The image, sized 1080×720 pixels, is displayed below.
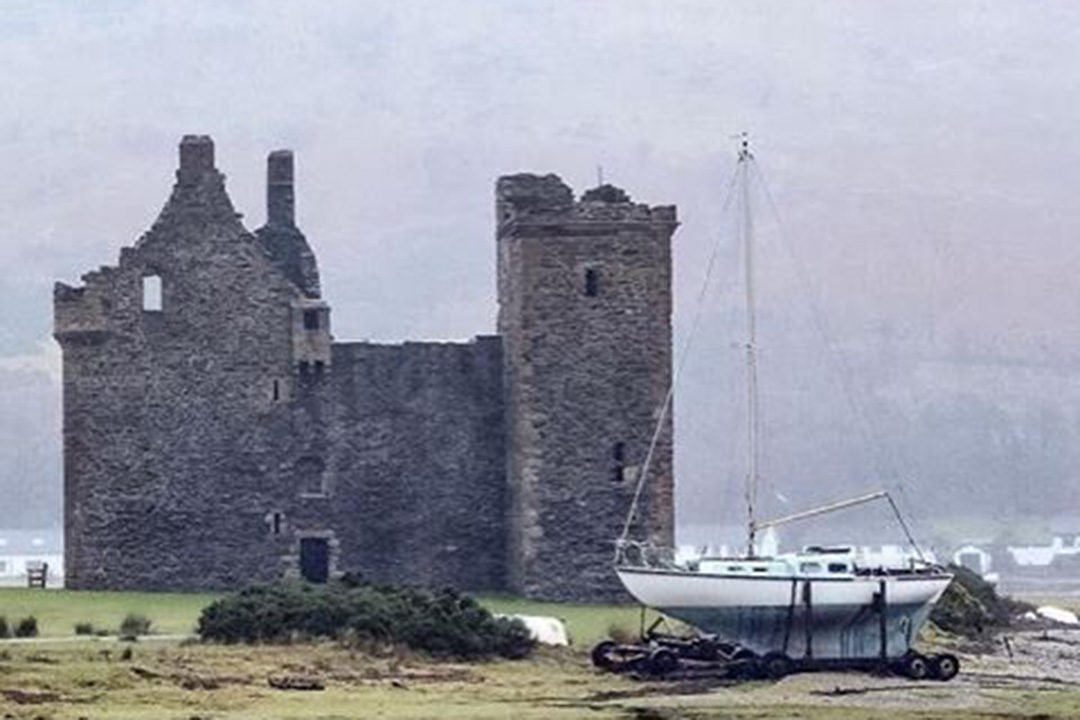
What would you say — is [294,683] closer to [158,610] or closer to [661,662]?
[661,662]

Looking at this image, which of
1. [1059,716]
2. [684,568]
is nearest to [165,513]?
[684,568]

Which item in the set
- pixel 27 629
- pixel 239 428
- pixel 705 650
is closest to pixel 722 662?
pixel 705 650

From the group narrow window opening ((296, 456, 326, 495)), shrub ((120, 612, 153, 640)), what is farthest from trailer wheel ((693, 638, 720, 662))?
narrow window opening ((296, 456, 326, 495))

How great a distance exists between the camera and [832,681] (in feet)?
164

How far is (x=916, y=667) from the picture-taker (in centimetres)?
5138

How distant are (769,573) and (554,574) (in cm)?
1375

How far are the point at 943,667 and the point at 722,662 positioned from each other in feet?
10.6

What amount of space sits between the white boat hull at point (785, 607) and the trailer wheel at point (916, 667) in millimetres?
436

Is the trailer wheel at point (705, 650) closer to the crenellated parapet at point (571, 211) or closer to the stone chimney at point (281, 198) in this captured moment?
the crenellated parapet at point (571, 211)

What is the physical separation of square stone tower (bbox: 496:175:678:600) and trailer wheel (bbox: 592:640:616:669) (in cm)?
1482

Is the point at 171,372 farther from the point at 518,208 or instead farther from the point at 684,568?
the point at 684,568

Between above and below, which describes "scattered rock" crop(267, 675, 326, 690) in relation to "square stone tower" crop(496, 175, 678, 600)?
below

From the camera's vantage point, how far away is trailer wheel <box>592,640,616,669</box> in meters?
49.3

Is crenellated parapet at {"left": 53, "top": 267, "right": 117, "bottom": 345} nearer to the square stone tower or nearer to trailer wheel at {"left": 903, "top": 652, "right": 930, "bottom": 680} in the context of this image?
the square stone tower
